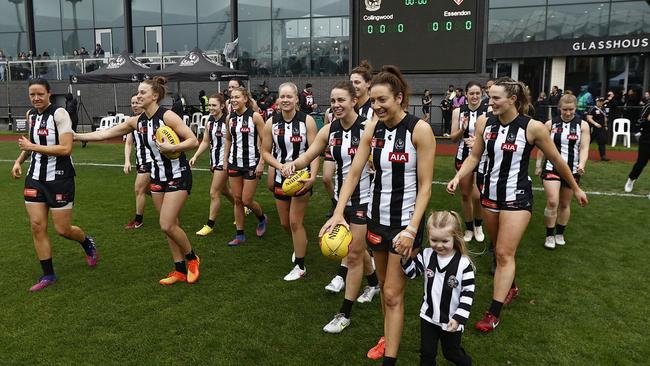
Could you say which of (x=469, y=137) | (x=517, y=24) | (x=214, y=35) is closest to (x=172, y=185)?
(x=469, y=137)

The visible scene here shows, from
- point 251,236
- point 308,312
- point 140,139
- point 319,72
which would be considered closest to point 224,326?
point 308,312

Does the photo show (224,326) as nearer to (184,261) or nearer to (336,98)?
(184,261)

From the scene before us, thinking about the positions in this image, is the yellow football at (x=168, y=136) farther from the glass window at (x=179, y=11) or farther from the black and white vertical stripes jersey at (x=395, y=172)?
the glass window at (x=179, y=11)

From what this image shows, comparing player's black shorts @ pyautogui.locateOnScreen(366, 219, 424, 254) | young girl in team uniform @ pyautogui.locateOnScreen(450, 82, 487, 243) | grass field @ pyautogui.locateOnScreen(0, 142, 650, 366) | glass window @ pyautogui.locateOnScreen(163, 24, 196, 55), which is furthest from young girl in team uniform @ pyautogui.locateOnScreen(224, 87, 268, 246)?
glass window @ pyautogui.locateOnScreen(163, 24, 196, 55)

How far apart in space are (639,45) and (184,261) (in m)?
22.5

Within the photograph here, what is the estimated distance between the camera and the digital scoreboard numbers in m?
11.5

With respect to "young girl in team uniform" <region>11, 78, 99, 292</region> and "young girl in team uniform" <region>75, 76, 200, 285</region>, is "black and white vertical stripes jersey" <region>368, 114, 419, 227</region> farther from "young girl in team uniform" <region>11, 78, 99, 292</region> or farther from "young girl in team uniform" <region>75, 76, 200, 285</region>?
"young girl in team uniform" <region>11, 78, 99, 292</region>

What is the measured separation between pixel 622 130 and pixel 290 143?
15.7 metres

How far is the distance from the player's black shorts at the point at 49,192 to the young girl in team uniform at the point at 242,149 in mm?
2154

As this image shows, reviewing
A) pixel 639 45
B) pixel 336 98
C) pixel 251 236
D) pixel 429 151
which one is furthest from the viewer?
pixel 639 45

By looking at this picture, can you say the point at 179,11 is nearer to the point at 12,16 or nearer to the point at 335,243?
the point at 12,16

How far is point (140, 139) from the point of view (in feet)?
17.9

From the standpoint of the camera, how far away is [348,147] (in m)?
4.72

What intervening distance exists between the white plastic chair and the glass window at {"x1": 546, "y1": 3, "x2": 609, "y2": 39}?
23.8ft
